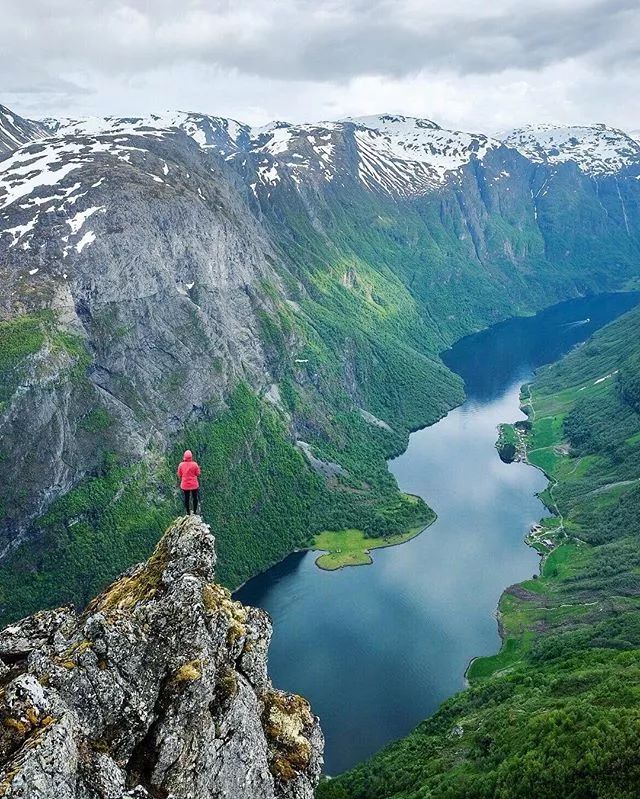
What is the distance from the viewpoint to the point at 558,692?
253 ft

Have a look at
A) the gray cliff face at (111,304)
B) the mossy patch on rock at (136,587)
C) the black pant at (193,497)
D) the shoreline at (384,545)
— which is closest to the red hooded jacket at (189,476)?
the black pant at (193,497)

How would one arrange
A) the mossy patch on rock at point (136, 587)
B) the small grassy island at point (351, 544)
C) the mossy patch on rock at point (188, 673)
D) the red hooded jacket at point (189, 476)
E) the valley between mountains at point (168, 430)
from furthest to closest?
the small grassy island at point (351, 544) < the valley between mountains at point (168, 430) < the red hooded jacket at point (189, 476) < the mossy patch on rock at point (136, 587) < the mossy patch on rock at point (188, 673)

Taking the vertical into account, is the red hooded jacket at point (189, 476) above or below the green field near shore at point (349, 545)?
above

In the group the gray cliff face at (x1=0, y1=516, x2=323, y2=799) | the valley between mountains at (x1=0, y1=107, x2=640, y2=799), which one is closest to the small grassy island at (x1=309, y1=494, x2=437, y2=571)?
the valley between mountains at (x1=0, y1=107, x2=640, y2=799)

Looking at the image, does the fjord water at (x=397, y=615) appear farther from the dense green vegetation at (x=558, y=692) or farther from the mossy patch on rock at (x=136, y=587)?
the mossy patch on rock at (x=136, y=587)

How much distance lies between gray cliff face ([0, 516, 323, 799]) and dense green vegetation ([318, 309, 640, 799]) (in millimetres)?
33269

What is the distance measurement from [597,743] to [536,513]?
106 meters

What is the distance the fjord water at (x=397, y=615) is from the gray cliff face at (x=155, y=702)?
66668 millimetres

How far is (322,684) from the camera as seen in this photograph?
105250 millimetres

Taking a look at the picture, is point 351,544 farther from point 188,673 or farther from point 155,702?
point 155,702

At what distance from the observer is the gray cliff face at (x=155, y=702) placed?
2194 cm

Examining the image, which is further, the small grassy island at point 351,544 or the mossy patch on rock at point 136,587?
the small grassy island at point 351,544

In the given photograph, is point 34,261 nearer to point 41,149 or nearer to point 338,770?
point 41,149

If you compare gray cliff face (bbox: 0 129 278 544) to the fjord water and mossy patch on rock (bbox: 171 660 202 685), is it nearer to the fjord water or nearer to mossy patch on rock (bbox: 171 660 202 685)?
the fjord water
